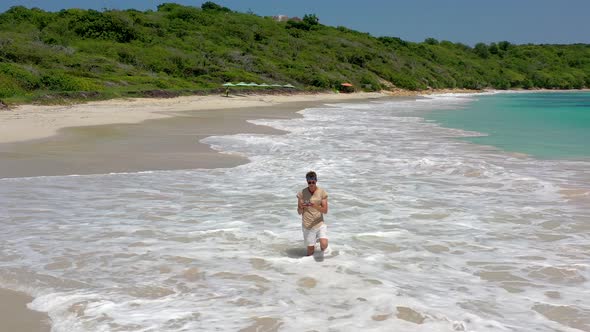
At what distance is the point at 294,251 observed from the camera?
295 inches

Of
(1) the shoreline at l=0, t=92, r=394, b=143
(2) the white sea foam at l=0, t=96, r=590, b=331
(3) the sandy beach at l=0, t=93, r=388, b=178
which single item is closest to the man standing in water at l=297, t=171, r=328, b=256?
(2) the white sea foam at l=0, t=96, r=590, b=331

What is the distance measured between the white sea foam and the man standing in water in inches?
11.2

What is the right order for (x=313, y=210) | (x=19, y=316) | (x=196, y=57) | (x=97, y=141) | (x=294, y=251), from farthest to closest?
(x=196, y=57)
(x=97, y=141)
(x=294, y=251)
(x=313, y=210)
(x=19, y=316)

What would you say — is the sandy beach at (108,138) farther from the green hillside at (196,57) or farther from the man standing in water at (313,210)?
the man standing in water at (313,210)

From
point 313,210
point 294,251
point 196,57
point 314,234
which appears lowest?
point 294,251

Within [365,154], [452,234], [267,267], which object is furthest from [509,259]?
[365,154]

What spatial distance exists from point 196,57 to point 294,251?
5236cm

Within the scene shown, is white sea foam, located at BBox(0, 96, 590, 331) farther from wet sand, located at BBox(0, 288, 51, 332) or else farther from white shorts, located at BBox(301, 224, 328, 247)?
white shorts, located at BBox(301, 224, 328, 247)

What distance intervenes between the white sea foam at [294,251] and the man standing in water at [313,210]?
284 millimetres

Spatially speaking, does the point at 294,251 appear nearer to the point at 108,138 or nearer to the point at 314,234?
the point at 314,234

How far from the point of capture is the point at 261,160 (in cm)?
1497

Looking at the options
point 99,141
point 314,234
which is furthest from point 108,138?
point 314,234

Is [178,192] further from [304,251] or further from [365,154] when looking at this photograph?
[365,154]

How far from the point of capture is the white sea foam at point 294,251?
218 inches
